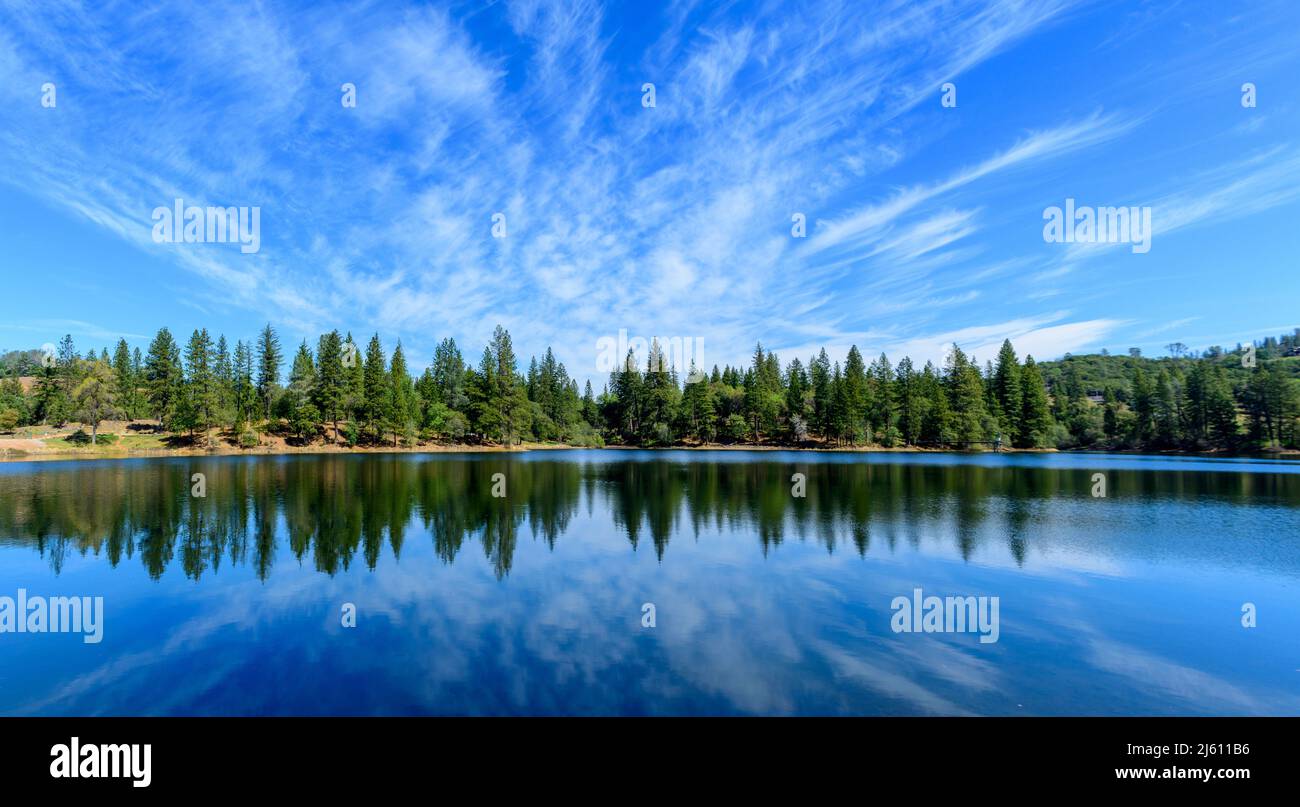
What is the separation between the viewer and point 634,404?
135 m

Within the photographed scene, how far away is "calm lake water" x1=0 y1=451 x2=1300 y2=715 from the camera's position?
10508 mm

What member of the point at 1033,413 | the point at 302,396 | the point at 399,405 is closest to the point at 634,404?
the point at 399,405

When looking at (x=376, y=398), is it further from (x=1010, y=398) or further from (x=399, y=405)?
(x=1010, y=398)

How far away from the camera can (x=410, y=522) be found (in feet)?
92.9

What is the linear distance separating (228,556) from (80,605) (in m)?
5.58

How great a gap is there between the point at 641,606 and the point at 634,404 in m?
119

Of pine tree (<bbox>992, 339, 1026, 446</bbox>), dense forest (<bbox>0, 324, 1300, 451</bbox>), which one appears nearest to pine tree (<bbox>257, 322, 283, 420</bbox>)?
dense forest (<bbox>0, 324, 1300, 451</bbox>)

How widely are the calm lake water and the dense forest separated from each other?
6519 cm

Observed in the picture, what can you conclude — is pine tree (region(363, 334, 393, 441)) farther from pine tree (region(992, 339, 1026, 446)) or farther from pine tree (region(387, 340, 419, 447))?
pine tree (region(992, 339, 1026, 446))

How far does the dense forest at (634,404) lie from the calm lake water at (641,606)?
6519 centimetres

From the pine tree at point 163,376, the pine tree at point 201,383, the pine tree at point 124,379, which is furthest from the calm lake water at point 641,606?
the pine tree at point 124,379

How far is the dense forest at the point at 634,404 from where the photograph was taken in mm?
93688
